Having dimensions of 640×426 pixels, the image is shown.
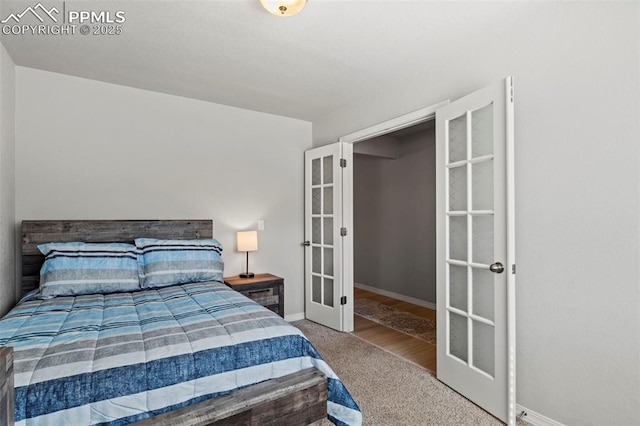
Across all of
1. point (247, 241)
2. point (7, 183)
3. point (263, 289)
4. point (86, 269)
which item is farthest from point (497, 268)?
point (7, 183)

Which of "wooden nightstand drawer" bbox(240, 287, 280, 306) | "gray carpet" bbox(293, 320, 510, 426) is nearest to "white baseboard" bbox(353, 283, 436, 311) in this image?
"gray carpet" bbox(293, 320, 510, 426)

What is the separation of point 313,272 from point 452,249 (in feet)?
6.54

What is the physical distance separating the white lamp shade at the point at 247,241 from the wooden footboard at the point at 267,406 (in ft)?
6.45

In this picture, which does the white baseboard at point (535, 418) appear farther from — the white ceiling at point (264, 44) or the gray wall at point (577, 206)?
the white ceiling at point (264, 44)

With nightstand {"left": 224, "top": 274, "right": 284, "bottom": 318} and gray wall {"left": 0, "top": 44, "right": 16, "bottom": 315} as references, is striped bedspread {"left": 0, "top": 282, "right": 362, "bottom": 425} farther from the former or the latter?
nightstand {"left": 224, "top": 274, "right": 284, "bottom": 318}

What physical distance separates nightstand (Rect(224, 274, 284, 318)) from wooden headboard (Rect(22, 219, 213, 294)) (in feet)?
1.98

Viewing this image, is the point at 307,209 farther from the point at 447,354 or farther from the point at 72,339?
the point at 72,339

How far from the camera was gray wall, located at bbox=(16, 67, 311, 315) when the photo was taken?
9.11ft

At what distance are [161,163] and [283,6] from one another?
2091 millimetres

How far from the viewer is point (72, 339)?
1.51m

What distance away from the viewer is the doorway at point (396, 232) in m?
4.39

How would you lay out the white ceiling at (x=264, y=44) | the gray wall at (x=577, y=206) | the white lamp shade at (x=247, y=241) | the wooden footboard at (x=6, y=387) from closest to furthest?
the wooden footboard at (x=6, y=387) → the gray wall at (x=577, y=206) → the white ceiling at (x=264, y=44) → the white lamp shade at (x=247, y=241)

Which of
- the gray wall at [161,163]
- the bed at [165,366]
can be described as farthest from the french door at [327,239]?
the bed at [165,366]

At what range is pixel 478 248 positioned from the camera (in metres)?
2.23
